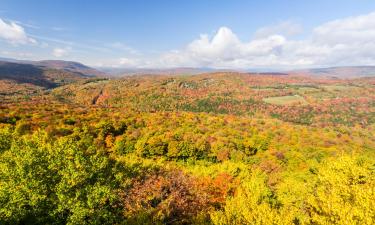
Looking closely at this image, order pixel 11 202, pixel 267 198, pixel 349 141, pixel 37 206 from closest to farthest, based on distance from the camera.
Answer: pixel 11 202 < pixel 37 206 < pixel 267 198 < pixel 349 141

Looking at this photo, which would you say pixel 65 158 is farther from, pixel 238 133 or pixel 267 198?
pixel 238 133

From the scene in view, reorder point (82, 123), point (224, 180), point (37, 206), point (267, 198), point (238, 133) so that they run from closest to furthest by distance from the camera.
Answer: point (37, 206) < point (267, 198) < point (224, 180) < point (82, 123) < point (238, 133)

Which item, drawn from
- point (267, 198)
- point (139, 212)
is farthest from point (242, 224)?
point (267, 198)

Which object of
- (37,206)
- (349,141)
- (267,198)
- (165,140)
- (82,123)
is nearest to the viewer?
(37,206)

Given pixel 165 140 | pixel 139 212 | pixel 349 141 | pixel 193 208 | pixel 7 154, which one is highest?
pixel 7 154

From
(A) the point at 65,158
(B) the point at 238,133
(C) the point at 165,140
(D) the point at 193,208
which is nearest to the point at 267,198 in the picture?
(D) the point at 193,208

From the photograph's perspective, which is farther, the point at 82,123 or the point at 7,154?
the point at 82,123

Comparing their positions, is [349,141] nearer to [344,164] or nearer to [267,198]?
[344,164]

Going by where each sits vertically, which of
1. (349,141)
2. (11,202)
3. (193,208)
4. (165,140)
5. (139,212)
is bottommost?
(349,141)

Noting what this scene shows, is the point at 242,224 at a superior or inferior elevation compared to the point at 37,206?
inferior
